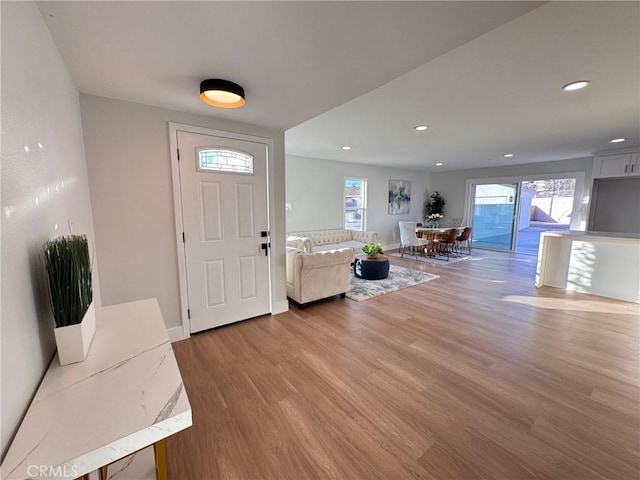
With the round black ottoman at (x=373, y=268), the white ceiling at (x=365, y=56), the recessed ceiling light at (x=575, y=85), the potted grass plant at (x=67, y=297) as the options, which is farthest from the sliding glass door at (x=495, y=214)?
the potted grass plant at (x=67, y=297)

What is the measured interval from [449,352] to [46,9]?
11.6 feet

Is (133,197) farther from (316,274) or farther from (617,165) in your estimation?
(617,165)

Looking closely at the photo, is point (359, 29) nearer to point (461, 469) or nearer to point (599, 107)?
point (461, 469)

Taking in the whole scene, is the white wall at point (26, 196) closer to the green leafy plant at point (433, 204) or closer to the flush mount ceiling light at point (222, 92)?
the flush mount ceiling light at point (222, 92)

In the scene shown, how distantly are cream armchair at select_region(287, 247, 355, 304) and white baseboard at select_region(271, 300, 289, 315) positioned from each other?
0.61ft

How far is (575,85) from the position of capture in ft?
7.77

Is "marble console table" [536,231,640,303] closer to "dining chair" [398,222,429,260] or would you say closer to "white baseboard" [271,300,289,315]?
"dining chair" [398,222,429,260]

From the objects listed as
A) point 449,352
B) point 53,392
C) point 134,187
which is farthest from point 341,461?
point 134,187

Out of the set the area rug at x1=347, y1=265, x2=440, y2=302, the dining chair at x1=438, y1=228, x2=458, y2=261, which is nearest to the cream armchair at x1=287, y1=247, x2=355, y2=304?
the area rug at x1=347, y1=265, x2=440, y2=302

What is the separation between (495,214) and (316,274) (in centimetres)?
669

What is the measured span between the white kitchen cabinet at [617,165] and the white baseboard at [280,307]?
6896mm

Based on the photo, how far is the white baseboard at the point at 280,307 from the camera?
10.9ft

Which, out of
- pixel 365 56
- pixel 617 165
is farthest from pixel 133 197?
pixel 617 165

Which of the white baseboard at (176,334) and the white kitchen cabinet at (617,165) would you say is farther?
the white kitchen cabinet at (617,165)
